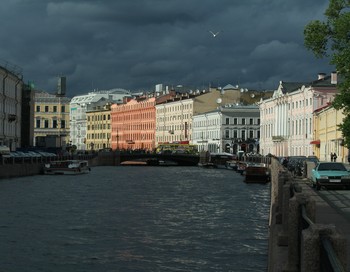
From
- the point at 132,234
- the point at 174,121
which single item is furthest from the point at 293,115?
the point at 132,234

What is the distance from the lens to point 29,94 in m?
111

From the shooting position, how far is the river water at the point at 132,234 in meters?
18.9

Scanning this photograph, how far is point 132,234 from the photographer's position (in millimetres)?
24891

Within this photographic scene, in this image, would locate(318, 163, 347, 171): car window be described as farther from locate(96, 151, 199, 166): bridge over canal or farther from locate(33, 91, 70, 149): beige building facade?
locate(33, 91, 70, 149): beige building facade

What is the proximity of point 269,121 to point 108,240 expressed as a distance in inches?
3956

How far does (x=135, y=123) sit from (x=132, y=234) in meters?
167

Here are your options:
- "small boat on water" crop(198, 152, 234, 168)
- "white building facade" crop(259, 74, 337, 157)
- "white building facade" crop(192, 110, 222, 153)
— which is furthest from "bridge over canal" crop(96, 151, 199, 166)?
"white building facade" crop(192, 110, 222, 153)

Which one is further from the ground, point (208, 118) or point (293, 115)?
point (208, 118)

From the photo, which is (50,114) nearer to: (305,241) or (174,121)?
(174,121)

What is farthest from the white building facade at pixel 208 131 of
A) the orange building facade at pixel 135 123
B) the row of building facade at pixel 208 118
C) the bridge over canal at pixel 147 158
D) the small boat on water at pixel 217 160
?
the small boat on water at pixel 217 160

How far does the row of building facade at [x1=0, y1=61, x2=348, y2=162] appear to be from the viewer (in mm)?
93500

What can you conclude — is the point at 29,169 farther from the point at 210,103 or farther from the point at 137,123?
the point at 137,123

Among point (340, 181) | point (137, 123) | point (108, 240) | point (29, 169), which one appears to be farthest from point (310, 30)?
point (137, 123)

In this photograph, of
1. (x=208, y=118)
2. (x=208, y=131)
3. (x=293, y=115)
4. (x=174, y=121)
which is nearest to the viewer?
(x=293, y=115)
